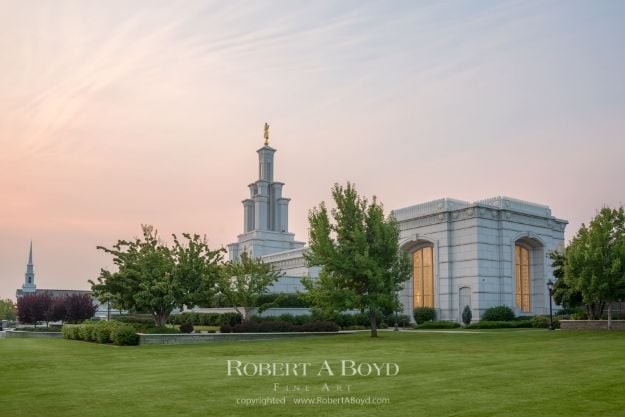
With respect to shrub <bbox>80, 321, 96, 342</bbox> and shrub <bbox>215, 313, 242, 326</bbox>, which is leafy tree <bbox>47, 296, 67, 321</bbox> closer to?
shrub <bbox>215, 313, 242, 326</bbox>

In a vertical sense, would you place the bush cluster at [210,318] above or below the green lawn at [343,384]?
below

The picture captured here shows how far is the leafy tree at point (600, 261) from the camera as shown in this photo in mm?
31891

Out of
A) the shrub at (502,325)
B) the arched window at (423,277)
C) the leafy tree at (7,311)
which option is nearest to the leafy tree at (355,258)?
the shrub at (502,325)

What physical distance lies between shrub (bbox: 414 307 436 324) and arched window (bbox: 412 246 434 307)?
1.73 metres

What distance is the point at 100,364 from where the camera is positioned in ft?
65.1

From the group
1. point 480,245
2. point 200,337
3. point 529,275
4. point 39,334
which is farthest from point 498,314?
point 39,334

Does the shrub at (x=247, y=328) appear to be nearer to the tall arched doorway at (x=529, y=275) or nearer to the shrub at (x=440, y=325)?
the shrub at (x=440, y=325)

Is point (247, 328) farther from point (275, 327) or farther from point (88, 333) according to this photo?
point (88, 333)

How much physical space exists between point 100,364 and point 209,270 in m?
14.8

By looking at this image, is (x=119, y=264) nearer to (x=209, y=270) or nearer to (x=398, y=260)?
(x=209, y=270)

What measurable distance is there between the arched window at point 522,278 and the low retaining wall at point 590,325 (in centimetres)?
1331

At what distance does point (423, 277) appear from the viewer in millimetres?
50719

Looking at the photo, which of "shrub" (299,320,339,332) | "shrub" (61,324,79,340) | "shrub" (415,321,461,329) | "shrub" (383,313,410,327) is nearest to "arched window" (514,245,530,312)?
"shrub" (415,321,461,329)

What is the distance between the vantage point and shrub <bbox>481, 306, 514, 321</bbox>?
43.8m
